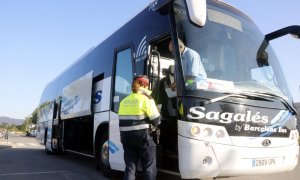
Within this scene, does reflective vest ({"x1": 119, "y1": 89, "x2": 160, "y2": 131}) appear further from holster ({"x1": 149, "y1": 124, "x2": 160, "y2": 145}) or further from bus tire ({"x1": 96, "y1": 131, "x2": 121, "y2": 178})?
bus tire ({"x1": 96, "y1": 131, "x2": 121, "y2": 178})

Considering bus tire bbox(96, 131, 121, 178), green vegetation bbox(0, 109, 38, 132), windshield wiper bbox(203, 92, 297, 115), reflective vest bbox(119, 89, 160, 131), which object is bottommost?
bus tire bbox(96, 131, 121, 178)

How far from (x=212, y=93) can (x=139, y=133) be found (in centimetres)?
117

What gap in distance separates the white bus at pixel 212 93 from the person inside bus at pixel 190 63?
2.6 inches

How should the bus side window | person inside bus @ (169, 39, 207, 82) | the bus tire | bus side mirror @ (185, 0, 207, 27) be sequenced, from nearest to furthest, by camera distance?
1. bus side mirror @ (185, 0, 207, 27)
2. person inside bus @ (169, 39, 207, 82)
3. the bus side window
4. the bus tire

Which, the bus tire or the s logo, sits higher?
the s logo

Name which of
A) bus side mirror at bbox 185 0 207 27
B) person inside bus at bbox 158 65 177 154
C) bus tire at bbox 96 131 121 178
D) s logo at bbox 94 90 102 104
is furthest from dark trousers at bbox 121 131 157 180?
s logo at bbox 94 90 102 104

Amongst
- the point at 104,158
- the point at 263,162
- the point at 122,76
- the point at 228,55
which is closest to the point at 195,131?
the point at 263,162

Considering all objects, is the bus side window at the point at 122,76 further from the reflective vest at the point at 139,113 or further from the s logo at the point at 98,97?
the reflective vest at the point at 139,113

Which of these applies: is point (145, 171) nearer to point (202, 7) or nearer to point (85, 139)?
point (202, 7)

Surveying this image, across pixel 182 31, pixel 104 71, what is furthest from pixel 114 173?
pixel 182 31

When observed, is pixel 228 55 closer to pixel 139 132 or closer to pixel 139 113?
pixel 139 113

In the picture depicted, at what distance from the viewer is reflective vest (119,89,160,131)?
4840 millimetres

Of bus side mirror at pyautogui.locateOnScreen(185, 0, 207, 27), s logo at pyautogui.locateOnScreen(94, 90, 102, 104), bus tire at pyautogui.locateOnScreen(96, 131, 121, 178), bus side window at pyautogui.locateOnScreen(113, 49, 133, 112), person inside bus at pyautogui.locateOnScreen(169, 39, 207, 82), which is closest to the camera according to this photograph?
bus side mirror at pyautogui.locateOnScreen(185, 0, 207, 27)

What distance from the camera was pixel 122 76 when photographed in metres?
7.01
